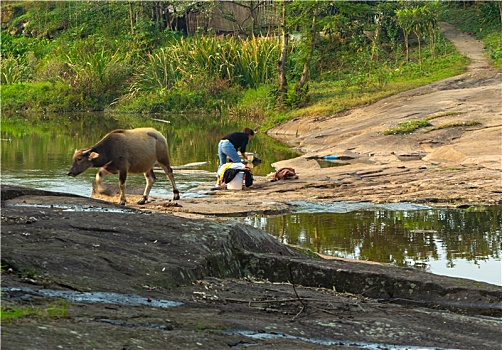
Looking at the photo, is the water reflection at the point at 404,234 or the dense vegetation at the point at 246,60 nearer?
the water reflection at the point at 404,234

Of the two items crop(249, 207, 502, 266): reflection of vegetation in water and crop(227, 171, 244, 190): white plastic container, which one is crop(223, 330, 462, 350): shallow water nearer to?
crop(249, 207, 502, 266): reflection of vegetation in water

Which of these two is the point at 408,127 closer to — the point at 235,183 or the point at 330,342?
the point at 235,183

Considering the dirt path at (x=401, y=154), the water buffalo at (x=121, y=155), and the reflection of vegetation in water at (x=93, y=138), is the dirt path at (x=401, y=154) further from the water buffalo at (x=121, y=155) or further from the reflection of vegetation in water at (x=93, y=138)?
the reflection of vegetation in water at (x=93, y=138)

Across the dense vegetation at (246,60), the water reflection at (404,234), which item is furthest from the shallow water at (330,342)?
the dense vegetation at (246,60)

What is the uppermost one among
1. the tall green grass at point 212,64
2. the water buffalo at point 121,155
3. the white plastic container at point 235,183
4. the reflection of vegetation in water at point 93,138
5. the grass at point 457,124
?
the tall green grass at point 212,64

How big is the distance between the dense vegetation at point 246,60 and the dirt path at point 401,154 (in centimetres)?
212

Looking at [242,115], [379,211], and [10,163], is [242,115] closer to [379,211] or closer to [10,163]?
[10,163]

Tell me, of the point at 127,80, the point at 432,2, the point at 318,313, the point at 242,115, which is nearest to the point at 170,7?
the point at 127,80

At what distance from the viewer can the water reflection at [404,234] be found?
447 inches

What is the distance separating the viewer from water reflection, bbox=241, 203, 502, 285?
1136 centimetres

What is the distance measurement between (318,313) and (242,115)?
34613 mm

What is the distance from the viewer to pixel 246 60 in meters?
43.4

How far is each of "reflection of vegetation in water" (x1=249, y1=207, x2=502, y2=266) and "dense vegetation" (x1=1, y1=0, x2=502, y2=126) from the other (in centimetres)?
1772

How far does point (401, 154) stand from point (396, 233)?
10.1 m
